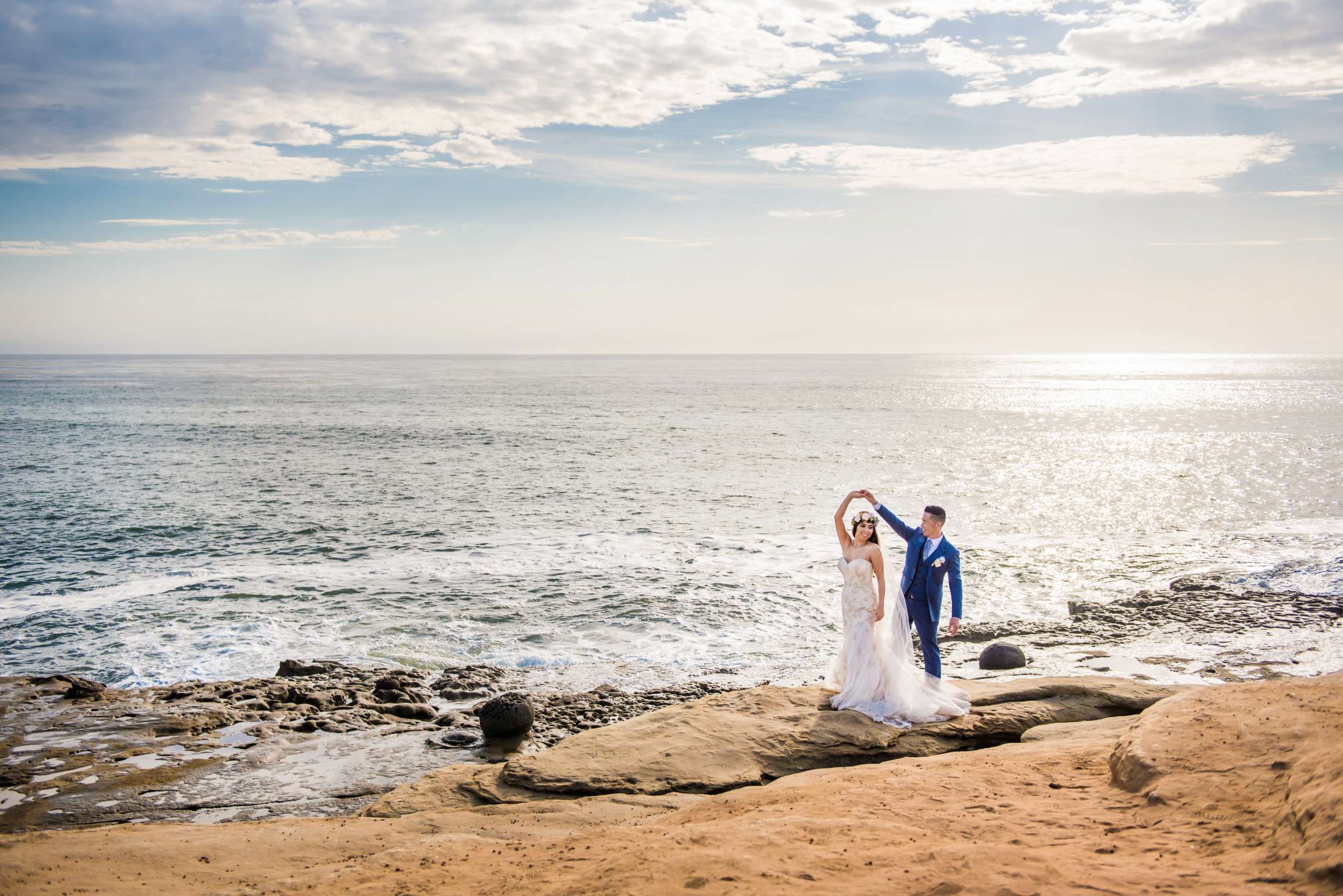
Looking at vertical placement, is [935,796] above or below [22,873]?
above

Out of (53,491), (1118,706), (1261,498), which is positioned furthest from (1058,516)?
(53,491)

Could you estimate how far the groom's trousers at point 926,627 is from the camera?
10758mm

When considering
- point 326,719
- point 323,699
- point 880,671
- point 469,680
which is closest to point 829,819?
point 880,671

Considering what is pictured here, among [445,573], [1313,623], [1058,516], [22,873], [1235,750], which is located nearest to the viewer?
[1235,750]

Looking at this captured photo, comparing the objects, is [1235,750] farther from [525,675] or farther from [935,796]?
[525,675]

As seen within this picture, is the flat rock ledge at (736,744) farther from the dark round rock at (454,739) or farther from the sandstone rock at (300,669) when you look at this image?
the sandstone rock at (300,669)

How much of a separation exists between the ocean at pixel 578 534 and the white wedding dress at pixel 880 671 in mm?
4877

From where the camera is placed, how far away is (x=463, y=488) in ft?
119

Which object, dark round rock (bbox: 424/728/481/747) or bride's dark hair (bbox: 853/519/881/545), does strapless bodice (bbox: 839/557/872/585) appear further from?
dark round rock (bbox: 424/728/481/747)

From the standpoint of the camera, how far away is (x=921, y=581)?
10844 mm

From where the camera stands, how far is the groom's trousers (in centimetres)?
1076

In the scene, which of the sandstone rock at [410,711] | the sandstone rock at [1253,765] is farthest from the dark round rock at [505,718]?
the sandstone rock at [1253,765]

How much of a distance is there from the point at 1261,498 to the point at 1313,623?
778 inches

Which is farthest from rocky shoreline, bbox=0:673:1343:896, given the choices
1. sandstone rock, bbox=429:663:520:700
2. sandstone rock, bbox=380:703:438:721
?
sandstone rock, bbox=429:663:520:700
